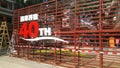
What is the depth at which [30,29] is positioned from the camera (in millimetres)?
13062

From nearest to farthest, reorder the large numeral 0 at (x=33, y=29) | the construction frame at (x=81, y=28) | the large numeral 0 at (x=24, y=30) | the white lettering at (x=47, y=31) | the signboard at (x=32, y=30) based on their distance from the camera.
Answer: the construction frame at (x=81, y=28) → the white lettering at (x=47, y=31) → the signboard at (x=32, y=30) → the large numeral 0 at (x=33, y=29) → the large numeral 0 at (x=24, y=30)

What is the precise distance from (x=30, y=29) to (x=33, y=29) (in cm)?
18

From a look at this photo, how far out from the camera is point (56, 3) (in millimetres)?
11633

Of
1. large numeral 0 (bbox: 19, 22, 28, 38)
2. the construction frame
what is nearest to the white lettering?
the construction frame

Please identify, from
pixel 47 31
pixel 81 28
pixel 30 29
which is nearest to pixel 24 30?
pixel 30 29

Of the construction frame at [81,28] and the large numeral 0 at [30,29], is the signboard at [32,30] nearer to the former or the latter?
the large numeral 0 at [30,29]

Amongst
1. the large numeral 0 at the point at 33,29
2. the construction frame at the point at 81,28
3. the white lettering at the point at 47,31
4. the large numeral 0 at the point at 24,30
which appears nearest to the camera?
the construction frame at the point at 81,28

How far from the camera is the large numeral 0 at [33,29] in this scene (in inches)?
501

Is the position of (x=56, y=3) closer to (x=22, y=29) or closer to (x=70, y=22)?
(x=70, y=22)

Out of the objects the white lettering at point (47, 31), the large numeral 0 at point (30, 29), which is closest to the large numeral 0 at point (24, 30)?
the large numeral 0 at point (30, 29)

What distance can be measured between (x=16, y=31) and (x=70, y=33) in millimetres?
5421

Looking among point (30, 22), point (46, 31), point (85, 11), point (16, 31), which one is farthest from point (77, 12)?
point (16, 31)

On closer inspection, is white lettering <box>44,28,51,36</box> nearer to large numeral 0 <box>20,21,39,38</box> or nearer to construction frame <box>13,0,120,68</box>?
construction frame <box>13,0,120,68</box>

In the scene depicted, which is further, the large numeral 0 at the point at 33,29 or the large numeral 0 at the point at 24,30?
the large numeral 0 at the point at 24,30
